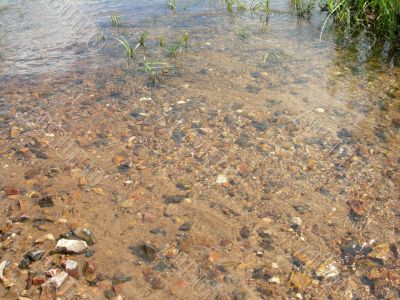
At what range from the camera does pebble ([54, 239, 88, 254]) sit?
277 cm

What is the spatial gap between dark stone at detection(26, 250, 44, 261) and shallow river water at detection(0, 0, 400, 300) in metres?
0.02

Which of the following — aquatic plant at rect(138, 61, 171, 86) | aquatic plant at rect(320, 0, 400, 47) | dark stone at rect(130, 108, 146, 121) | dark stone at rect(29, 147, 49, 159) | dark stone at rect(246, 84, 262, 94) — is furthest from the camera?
aquatic plant at rect(320, 0, 400, 47)

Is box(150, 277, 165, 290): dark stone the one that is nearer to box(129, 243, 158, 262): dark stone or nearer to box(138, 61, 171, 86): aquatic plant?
box(129, 243, 158, 262): dark stone

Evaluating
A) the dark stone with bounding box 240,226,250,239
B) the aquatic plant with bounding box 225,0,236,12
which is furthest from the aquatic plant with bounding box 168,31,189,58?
the dark stone with bounding box 240,226,250,239

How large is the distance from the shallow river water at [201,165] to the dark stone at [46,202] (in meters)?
0.01

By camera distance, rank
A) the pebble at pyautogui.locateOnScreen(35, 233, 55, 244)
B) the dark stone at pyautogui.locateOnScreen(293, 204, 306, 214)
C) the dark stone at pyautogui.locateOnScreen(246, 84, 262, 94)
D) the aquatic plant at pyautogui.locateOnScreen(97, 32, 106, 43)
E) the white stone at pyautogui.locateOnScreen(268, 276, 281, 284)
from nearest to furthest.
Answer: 1. the white stone at pyautogui.locateOnScreen(268, 276, 281, 284)
2. the pebble at pyautogui.locateOnScreen(35, 233, 55, 244)
3. the dark stone at pyautogui.locateOnScreen(293, 204, 306, 214)
4. the dark stone at pyautogui.locateOnScreen(246, 84, 262, 94)
5. the aquatic plant at pyautogui.locateOnScreen(97, 32, 106, 43)

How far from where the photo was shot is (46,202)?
10.5ft

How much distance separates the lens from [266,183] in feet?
11.4

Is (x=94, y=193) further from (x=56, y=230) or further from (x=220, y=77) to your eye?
(x=220, y=77)

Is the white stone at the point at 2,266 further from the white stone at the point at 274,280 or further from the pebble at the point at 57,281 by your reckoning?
the white stone at the point at 274,280

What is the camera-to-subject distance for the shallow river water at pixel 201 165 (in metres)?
2.67

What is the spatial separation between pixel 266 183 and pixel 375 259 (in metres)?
1.04

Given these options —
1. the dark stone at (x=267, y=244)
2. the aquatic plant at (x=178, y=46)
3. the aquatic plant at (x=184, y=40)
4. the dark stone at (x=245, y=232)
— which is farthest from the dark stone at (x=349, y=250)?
the aquatic plant at (x=184, y=40)

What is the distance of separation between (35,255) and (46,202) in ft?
1.91
